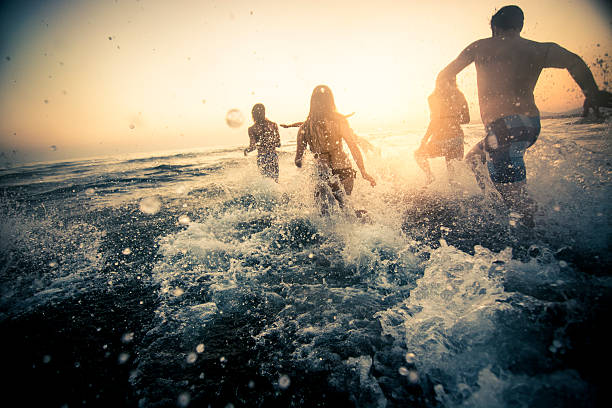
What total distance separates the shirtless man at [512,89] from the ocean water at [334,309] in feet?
3.04

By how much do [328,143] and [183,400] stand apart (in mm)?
3500

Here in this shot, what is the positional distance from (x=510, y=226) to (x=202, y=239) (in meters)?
5.08

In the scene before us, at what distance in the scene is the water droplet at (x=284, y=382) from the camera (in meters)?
1.64

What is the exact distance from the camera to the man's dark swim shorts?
9.48 ft

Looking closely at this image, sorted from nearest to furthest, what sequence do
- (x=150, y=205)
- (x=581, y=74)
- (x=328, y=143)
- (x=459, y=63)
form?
(x=581, y=74)
(x=459, y=63)
(x=328, y=143)
(x=150, y=205)

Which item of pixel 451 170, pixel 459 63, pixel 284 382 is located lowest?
pixel 284 382

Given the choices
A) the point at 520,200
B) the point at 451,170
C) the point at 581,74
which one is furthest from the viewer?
the point at 451,170

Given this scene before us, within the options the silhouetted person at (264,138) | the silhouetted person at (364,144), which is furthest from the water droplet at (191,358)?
the silhouetted person at (264,138)

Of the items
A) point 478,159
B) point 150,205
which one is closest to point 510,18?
point 478,159

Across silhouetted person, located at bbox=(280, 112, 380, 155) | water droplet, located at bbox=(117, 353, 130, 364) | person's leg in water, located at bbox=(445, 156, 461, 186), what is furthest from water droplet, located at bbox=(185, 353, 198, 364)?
person's leg in water, located at bbox=(445, 156, 461, 186)

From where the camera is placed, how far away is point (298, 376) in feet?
5.59

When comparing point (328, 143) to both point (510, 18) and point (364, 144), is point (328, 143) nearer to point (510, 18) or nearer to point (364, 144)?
point (364, 144)

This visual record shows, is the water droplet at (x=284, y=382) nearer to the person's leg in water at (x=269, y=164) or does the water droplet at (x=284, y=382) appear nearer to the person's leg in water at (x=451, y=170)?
the person's leg in water at (x=451, y=170)

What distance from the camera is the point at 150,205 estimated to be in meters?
7.32
